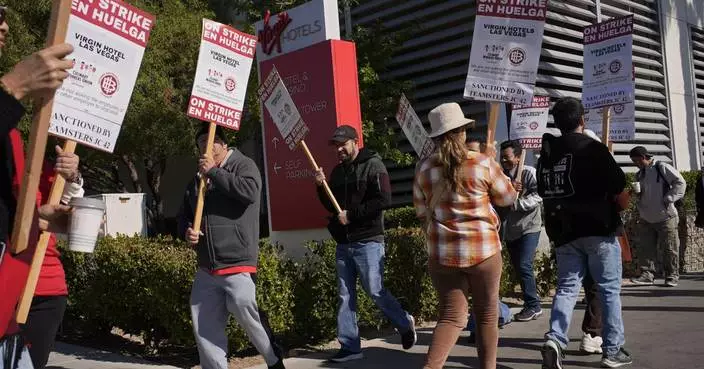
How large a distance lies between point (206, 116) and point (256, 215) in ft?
2.74

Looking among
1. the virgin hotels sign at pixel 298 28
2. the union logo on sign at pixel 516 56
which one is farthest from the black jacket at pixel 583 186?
the virgin hotels sign at pixel 298 28

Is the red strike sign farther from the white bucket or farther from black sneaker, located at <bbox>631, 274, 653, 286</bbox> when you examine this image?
black sneaker, located at <bbox>631, 274, 653, 286</bbox>

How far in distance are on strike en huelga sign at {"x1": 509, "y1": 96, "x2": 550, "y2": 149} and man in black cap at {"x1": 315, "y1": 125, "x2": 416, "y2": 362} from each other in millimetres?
4097

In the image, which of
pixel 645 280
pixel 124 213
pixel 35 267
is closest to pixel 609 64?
pixel 645 280

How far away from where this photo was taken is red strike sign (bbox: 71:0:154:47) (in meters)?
4.31

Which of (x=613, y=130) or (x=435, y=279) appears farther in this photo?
(x=613, y=130)

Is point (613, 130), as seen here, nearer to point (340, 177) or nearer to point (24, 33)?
point (340, 177)

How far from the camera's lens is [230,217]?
541 centimetres

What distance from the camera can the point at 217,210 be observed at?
5406 mm

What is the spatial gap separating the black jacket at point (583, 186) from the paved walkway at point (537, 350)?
1.08 metres

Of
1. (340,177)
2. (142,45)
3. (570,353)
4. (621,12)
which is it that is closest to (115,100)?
(142,45)

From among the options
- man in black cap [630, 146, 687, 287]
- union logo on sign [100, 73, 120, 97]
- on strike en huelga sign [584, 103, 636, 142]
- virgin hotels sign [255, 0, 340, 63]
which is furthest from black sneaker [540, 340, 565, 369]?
man in black cap [630, 146, 687, 287]

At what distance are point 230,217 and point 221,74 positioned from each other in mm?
1200

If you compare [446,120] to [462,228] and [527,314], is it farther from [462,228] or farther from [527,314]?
[527,314]
